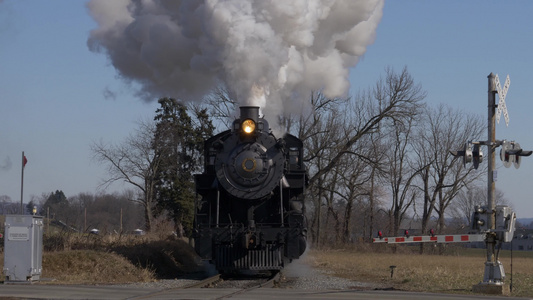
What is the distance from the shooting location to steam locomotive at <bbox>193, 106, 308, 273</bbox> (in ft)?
55.9

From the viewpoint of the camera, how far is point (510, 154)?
50.0 feet

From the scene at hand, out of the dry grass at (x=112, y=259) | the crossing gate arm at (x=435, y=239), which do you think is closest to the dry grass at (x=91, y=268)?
the dry grass at (x=112, y=259)

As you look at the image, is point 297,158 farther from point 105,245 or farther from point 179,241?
point 179,241

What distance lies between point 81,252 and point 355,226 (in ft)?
195

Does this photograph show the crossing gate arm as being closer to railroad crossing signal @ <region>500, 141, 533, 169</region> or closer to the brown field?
the brown field

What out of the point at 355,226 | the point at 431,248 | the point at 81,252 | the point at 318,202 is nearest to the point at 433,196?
the point at 431,248

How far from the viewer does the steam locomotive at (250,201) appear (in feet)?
55.9

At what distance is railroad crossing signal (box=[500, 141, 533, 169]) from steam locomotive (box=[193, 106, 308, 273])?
16.5ft

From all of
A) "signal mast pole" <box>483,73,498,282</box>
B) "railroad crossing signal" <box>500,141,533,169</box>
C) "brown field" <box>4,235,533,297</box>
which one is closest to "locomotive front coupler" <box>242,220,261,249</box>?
"brown field" <box>4,235,533,297</box>

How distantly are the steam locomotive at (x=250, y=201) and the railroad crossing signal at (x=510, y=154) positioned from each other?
504cm

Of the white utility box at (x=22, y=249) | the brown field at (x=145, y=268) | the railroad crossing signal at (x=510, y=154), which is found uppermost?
the railroad crossing signal at (x=510, y=154)

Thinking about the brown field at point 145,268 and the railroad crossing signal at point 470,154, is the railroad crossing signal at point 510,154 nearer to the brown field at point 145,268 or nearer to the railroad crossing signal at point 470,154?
the railroad crossing signal at point 470,154

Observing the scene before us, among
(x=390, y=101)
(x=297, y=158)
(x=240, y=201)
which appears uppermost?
(x=390, y=101)

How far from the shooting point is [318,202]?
1847 inches
